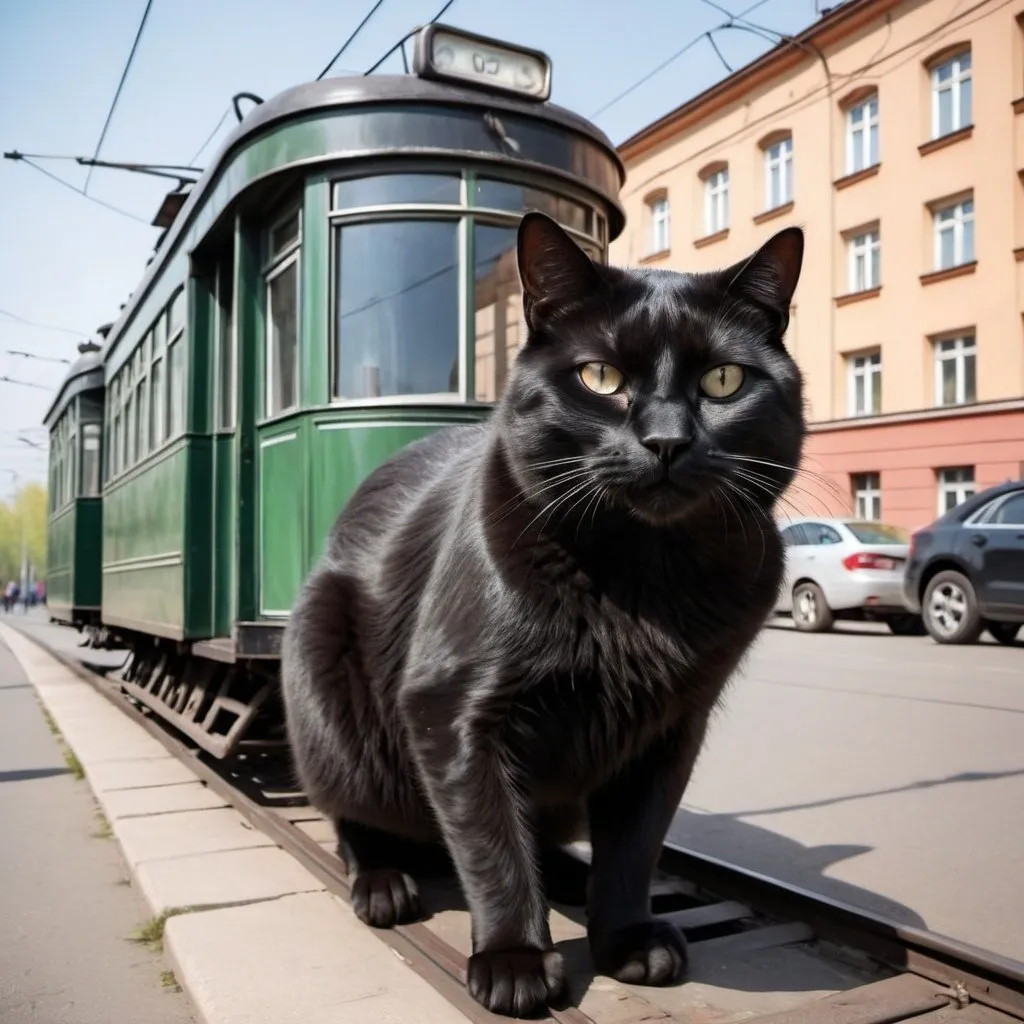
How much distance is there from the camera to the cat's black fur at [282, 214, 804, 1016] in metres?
2.11

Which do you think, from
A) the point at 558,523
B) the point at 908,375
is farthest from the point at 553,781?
the point at 908,375

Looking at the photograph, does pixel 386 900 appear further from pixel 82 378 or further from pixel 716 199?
pixel 716 199

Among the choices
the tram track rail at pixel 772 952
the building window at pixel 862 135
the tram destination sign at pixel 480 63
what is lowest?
the tram track rail at pixel 772 952

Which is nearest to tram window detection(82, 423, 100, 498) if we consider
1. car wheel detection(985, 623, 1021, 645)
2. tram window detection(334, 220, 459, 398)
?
tram window detection(334, 220, 459, 398)

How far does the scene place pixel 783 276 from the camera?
7.47ft

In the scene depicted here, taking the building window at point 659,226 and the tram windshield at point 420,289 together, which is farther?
the building window at point 659,226

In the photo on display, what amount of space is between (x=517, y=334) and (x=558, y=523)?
244cm

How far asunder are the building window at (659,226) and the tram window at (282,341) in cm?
1821

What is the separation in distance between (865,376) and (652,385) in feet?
66.4

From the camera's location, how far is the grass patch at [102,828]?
4.42 metres

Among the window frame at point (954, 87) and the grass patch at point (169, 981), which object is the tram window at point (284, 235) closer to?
the grass patch at point (169, 981)

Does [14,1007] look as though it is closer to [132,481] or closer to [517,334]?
[517,334]

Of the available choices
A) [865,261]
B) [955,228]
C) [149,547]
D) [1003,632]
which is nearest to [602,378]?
[149,547]

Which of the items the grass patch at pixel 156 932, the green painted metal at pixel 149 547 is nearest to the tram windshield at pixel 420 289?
the green painted metal at pixel 149 547
